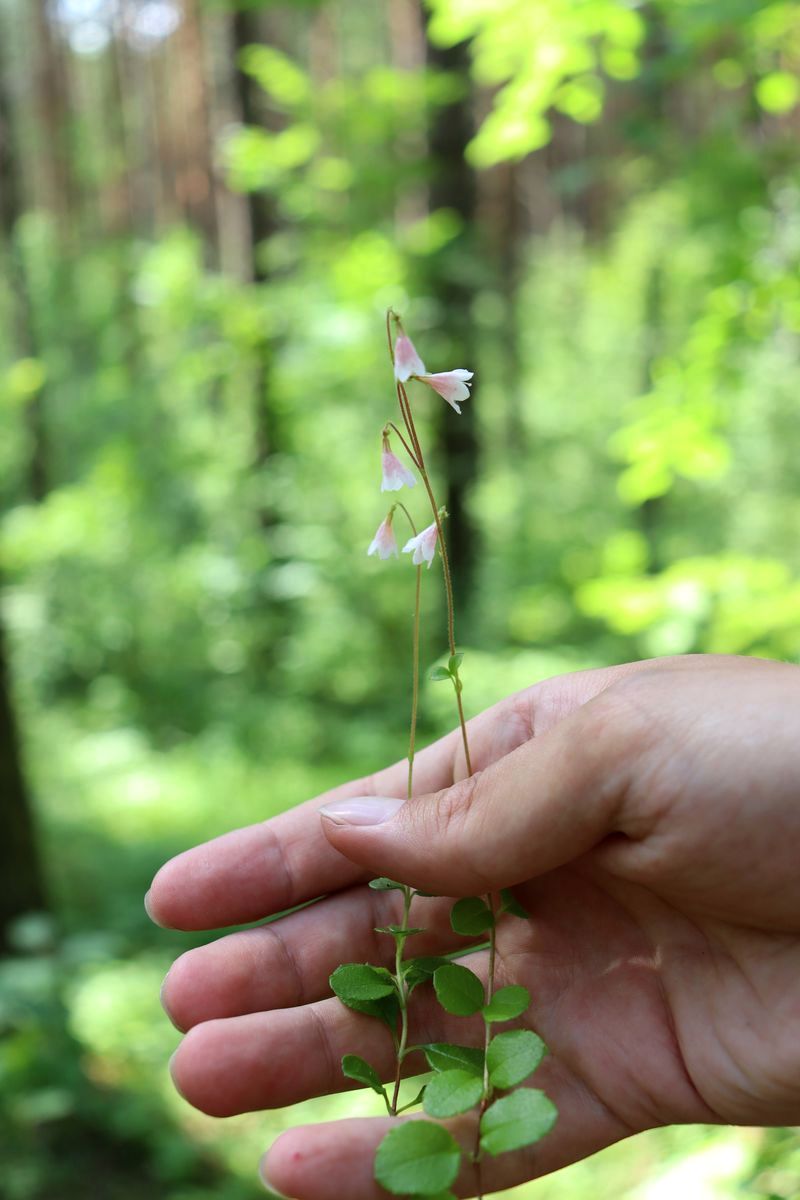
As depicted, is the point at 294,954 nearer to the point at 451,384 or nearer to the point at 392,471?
the point at 392,471

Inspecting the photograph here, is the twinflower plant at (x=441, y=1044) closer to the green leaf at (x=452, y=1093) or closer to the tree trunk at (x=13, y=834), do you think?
the green leaf at (x=452, y=1093)

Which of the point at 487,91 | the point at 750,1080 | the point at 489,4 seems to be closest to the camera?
the point at 750,1080

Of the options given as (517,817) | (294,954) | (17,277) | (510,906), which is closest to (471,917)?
(510,906)

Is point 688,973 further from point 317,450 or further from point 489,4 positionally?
point 317,450

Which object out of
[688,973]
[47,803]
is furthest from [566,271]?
[688,973]

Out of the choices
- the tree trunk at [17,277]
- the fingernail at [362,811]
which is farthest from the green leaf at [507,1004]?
the tree trunk at [17,277]

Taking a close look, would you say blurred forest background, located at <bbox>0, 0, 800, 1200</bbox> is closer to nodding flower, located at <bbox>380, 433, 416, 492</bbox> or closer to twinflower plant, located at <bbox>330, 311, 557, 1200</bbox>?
twinflower plant, located at <bbox>330, 311, 557, 1200</bbox>
